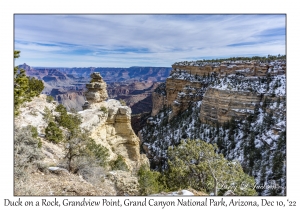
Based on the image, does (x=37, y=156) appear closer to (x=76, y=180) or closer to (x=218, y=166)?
(x=76, y=180)

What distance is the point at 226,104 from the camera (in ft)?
137

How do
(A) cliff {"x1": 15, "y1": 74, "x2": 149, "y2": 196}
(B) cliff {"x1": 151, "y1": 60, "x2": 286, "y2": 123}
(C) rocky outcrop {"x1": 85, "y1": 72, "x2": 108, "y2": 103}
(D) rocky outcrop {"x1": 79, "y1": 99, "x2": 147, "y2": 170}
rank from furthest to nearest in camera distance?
1. (B) cliff {"x1": 151, "y1": 60, "x2": 286, "y2": 123}
2. (C) rocky outcrop {"x1": 85, "y1": 72, "x2": 108, "y2": 103}
3. (D) rocky outcrop {"x1": 79, "y1": 99, "x2": 147, "y2": 170}
4. (A) cliff {"x1": 15, "y1": 74, "x2": 149, "y2": 196}

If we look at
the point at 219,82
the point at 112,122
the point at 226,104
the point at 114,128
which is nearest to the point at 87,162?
the point at 112,122

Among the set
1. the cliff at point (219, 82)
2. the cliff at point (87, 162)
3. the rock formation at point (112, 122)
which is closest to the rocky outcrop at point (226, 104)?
the cliff at point (219, 82)

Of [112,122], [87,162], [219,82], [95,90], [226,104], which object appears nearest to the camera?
[87,162]

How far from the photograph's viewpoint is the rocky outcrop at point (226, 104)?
3972 centimetres

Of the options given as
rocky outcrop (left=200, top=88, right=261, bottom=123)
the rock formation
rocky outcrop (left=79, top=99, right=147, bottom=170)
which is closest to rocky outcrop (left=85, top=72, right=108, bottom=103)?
the rock formation

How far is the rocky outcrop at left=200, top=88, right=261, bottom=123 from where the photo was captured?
3972 centimetres

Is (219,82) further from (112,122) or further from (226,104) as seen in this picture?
(112,122)

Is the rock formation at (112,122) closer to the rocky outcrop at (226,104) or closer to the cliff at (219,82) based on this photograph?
the rocky outcrop at (226,104)

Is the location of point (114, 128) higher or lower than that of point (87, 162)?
higher

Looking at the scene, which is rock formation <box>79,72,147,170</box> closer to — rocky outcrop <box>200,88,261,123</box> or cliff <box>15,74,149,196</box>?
cliff <box>15,74,149,196</box>

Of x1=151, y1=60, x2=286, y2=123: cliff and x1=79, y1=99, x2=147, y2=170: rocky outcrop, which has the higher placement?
x1=151, y1=60, x2=286, y2=123: cliff

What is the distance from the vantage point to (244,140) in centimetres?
3575
